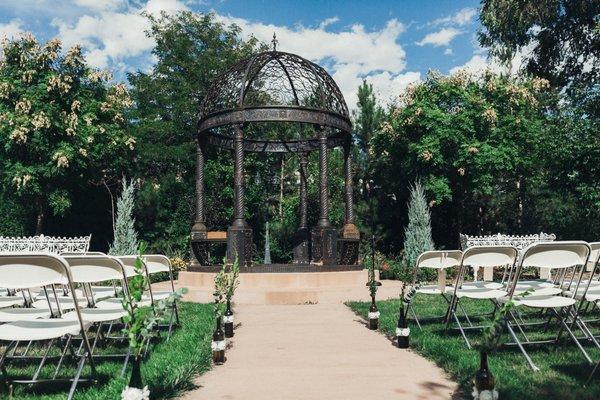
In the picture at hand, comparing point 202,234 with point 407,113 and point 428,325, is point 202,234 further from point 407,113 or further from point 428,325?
point 407,113

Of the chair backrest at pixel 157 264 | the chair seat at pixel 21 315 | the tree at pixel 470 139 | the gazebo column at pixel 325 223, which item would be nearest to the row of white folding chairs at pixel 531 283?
the chair backrest at pixel 157 264

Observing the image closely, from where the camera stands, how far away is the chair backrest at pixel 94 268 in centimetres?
430

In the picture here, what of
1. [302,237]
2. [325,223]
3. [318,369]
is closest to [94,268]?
[318,369]

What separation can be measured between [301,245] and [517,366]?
13.1 meters

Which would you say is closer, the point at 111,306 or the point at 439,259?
the point at 111,306

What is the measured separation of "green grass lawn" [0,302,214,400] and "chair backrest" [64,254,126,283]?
33.5 inches

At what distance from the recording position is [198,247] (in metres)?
14.1

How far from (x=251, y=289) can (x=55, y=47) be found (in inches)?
621

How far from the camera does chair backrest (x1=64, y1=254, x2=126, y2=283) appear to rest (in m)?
4.30

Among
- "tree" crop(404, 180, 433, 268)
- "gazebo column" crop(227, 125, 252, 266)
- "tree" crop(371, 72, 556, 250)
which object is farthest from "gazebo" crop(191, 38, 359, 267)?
"tree" crop(371, 72, 556, 250)

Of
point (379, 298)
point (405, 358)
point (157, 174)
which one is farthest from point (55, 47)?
point (405, 358)

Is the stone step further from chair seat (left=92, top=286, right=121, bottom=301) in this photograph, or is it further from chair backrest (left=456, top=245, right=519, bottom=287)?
chair backrest (left=456, top=245, right=519, bottom=287)

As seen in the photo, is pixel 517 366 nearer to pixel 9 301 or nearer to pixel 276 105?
pixel 9 301

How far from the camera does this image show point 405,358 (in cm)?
504
